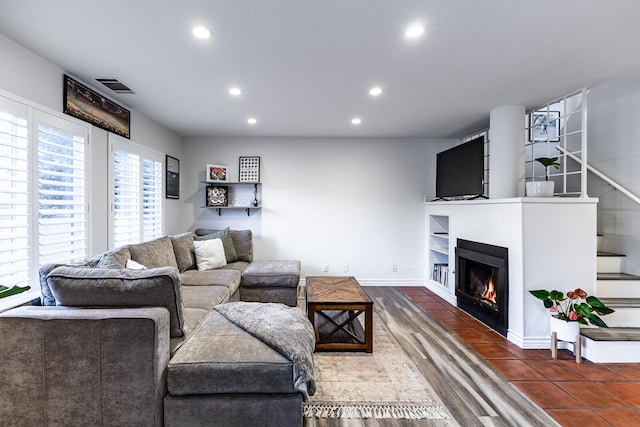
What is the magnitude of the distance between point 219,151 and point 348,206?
2383 millimetres

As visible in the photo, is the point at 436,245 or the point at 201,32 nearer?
the point at 201,32

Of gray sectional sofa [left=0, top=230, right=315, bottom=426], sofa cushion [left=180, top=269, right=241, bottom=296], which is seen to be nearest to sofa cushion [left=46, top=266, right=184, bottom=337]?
gray sectional sofa [left=0, top=230, right=315, bottom=426]

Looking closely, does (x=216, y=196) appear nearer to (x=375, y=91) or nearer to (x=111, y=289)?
(x=375, y=91)

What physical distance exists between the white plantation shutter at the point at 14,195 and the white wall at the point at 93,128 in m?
0.21

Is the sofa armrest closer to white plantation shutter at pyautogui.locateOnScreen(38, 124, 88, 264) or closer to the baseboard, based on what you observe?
white plantation shutter at pyautogui.locateOnScreen(38, 124, 88, 264)

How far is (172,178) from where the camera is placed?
4.55m

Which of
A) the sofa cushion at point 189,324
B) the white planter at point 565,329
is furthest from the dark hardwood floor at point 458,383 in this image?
the sofa cushion at point 189,324

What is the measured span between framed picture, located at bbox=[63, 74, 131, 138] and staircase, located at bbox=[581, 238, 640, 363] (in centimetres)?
503

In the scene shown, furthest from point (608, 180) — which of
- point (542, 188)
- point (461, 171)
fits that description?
point (461, 171)

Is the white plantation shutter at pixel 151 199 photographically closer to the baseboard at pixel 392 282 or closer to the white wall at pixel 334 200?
the white wall at pixel 334 200

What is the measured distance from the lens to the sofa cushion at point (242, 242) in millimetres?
4422

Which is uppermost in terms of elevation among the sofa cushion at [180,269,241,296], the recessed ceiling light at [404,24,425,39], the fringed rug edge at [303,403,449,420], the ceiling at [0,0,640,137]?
the ceiling at [0,0,640,137]

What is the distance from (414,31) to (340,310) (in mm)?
2294

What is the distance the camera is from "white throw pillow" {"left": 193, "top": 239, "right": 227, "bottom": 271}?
3758mm
